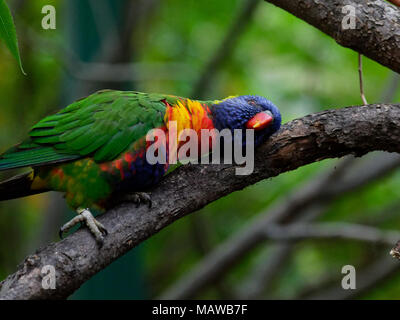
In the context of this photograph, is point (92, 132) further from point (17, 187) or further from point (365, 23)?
point (365, 23)

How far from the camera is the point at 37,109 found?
204 inches

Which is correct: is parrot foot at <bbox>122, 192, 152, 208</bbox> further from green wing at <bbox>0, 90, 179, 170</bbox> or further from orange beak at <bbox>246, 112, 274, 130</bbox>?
orange beak at <bbox>246, 112, 274, 130</bbox>

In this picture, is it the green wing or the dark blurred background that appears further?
the dark blurred background

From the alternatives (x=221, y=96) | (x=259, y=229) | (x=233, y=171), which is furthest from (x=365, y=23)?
(x=221, y=96)

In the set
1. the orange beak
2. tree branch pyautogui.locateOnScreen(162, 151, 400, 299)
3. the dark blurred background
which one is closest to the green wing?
the orange beak

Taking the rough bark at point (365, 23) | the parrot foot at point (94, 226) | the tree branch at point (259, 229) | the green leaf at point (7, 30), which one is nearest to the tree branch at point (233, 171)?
the parrot foot at point (94, 226)

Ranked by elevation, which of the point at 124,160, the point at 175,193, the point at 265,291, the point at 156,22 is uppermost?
the point at 156,22

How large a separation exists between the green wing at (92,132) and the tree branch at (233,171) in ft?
0.84

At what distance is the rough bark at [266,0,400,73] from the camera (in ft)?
6.73

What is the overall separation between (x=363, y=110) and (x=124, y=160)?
1026mm

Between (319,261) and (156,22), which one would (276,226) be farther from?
(156,22)

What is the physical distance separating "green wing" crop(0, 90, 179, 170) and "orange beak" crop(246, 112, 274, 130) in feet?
1.30

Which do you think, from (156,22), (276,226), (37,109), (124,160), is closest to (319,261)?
(276,226)

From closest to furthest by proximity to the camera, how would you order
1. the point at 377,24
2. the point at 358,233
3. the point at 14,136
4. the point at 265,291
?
the point at 377,24
the point at 358,233
the point at 265,291
the point at 14,136
